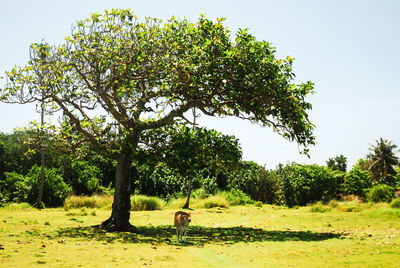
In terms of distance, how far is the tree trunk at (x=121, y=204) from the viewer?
16644 mm

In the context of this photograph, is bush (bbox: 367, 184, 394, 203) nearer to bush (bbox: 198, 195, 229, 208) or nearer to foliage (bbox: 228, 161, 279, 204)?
foliage (bbox: 228, 161, 279, 204)

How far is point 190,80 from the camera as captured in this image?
16.6m

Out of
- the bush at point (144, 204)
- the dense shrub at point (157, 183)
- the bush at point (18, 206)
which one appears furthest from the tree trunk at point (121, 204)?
the dense shrub at point (157, 183)

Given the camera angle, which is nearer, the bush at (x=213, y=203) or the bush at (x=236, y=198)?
the bush at (x=213, y=203)

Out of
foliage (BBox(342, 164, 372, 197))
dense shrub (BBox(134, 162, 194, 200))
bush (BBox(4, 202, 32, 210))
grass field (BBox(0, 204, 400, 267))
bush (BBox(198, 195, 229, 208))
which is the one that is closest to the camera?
grass field (BBox(0, 204, 400, 267))

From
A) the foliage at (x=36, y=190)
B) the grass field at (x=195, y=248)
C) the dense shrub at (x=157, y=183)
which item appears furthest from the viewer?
the dense shrub at (x=157, y=183)

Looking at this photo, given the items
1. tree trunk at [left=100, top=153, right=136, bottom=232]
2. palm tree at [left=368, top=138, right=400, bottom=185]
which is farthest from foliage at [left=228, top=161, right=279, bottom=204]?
palm tree at [left=368, top=138, right=400, bottom=185]

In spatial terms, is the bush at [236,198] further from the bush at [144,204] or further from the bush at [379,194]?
the bush at [379,194]

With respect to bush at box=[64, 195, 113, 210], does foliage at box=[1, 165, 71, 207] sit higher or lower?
higher

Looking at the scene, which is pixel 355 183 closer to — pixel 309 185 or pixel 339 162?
pixel 309 185

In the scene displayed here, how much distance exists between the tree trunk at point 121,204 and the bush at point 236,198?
1996 centimetres

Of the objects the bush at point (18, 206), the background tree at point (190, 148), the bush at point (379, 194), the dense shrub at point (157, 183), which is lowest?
the bush at point (18, 206)

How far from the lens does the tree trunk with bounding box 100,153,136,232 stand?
54.6 ft

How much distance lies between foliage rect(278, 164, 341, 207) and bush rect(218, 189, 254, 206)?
452 cm
